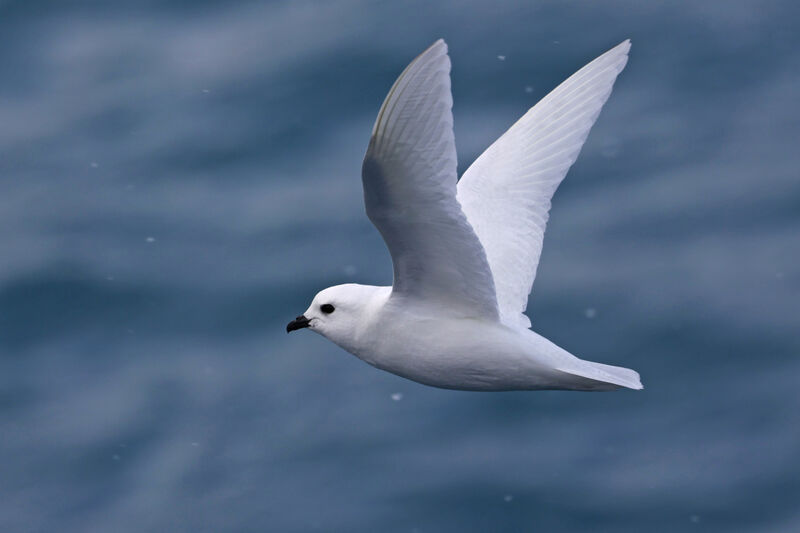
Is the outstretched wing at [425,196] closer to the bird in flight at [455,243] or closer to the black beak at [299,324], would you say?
the bird in flight at [455,243]

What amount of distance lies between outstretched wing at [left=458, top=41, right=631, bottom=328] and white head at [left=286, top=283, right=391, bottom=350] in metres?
1.06

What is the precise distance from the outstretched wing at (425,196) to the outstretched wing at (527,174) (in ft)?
3.49

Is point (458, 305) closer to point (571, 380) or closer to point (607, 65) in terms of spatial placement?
point (571, 380)

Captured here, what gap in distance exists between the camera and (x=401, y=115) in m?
7.77

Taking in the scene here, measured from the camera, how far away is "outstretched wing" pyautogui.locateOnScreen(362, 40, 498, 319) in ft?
25.1

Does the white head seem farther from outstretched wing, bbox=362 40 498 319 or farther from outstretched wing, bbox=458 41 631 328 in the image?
outstretched wing, bbox=458 41 631 328

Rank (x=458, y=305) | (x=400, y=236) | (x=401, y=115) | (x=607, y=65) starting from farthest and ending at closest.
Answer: (x=607, y=65) < (x=458, y=305) < (x=400, y=236) < (x=401, y=115)

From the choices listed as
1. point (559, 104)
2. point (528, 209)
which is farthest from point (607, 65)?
point (528, 209)

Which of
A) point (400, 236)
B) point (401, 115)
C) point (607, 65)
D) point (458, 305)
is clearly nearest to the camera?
point (401, 115)

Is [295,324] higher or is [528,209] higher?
[528,209]

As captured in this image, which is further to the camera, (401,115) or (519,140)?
(519,140)

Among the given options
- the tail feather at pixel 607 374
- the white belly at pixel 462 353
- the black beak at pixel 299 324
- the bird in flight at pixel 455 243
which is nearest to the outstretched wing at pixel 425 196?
the bird in flight at pixel 455 243

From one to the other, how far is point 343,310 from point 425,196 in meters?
1.42

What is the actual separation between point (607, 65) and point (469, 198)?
4.19 ft
